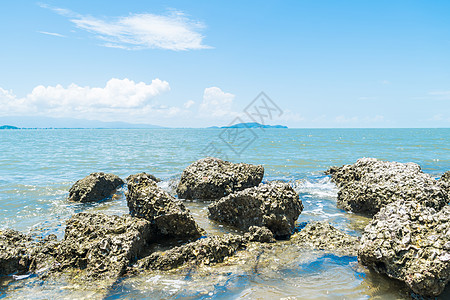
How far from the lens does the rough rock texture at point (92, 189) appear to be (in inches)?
511

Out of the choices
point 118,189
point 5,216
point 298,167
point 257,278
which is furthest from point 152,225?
point 298,167

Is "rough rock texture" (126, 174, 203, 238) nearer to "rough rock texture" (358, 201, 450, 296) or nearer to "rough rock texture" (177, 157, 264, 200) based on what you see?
"rough rock texture" (358, 201, 450, 296)

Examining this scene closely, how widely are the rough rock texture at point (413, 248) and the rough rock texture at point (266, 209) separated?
2343mm

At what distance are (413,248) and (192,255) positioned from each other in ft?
13.8

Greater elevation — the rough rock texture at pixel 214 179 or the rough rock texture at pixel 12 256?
the rough rock texture at pixel 214 179

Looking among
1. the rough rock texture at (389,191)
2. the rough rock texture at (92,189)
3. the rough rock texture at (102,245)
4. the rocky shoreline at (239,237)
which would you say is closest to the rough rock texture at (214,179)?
the rocky shoreline at (239,237)

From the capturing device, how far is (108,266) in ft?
20.0

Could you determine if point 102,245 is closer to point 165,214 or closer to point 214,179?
point 165,214

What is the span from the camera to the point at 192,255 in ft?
21.4

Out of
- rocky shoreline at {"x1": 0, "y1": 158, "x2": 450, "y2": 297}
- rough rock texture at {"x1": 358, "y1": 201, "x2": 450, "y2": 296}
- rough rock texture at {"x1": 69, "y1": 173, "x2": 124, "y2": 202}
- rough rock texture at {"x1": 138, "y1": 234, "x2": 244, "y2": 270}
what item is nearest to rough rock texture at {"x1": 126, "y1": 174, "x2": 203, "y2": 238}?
rocky shoreline at {"x1": 0, "y1": 158, "x2": 450, "y2": 297}

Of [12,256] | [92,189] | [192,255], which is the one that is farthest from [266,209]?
[92,189]

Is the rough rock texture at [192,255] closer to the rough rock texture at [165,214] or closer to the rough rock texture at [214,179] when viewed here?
the rough rock texture at [165,214]

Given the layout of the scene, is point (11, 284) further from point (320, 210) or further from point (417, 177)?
point (417, 177)

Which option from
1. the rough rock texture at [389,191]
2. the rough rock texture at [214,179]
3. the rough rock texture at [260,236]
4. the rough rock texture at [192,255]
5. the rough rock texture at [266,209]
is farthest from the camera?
the rough rock texture at [214,179]
